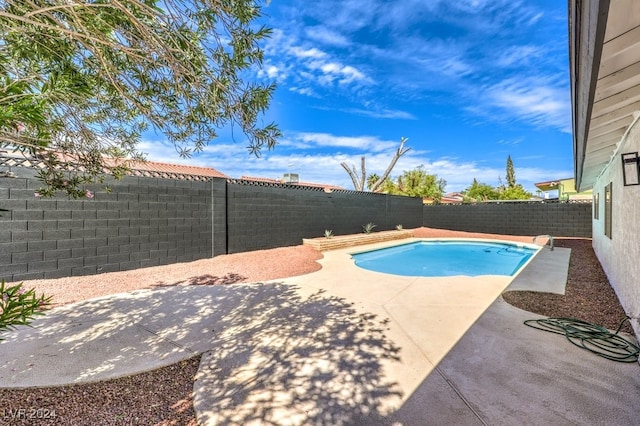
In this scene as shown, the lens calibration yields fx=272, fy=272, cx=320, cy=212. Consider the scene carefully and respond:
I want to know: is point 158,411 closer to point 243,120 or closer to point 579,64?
point 243,120

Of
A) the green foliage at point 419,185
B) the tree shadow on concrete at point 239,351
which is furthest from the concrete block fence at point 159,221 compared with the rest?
the green foliage at point 419,185

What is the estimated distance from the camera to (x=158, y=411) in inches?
79.0

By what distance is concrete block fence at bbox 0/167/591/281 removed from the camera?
504 centimetres

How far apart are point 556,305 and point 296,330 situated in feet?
12.9

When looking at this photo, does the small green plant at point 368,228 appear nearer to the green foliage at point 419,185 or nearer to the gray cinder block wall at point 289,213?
the gray cinder block wall at point 289,213

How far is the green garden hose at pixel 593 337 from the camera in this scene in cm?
273

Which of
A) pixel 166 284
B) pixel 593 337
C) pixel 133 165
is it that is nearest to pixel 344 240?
pixel 166 284

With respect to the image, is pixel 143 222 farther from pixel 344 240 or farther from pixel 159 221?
pixel 344 240

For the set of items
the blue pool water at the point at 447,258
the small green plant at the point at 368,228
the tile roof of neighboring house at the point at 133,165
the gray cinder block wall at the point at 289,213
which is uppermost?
the tile roof of neighboring house at the point at 133,165

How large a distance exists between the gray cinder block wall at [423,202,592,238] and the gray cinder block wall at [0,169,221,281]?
14.3 meters

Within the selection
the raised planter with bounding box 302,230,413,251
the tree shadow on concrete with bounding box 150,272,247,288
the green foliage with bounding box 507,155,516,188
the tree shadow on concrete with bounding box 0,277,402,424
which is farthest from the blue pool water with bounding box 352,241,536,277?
the green foliage with bounding box 507,155,516,188

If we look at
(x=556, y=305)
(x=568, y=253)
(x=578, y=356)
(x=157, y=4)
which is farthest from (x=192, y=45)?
(x=568, y=253)

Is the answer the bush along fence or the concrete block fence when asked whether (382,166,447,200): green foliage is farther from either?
the bush along fence

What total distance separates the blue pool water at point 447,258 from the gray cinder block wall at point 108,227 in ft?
17.3
